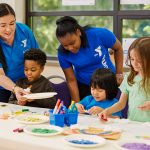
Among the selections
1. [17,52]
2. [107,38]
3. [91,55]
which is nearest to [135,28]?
[107,38]

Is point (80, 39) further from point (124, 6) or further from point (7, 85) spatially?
point (124, 6)

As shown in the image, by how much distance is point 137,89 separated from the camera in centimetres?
204

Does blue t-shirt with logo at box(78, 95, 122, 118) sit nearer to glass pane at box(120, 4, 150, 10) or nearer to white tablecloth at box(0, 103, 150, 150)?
white tablecloth at box(0, 103, 150, 150)

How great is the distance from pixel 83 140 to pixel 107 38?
134 cm

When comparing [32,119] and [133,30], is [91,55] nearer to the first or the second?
[32,119]

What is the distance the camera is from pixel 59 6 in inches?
165

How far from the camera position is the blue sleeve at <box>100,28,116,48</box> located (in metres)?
2.58

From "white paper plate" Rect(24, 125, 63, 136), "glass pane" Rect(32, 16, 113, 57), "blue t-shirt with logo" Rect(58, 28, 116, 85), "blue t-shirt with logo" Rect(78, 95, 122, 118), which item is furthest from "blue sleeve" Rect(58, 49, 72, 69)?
"glass pane" Rect(32, 16, 113, 57)

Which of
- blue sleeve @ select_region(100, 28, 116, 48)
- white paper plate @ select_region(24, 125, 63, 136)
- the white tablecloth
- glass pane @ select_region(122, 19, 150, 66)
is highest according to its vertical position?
glass pane @ select_region(122, 19, 150, 66)

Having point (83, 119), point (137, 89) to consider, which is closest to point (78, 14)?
point (137, 89)

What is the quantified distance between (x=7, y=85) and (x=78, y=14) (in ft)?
6.42

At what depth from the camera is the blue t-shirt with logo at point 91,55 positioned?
2.53 metres

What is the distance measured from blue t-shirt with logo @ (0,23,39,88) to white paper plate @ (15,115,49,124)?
2.53ft

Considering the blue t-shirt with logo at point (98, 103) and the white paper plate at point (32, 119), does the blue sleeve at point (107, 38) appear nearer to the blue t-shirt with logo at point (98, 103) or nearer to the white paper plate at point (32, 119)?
the blue t-shirt with logo at point (98, 103)
